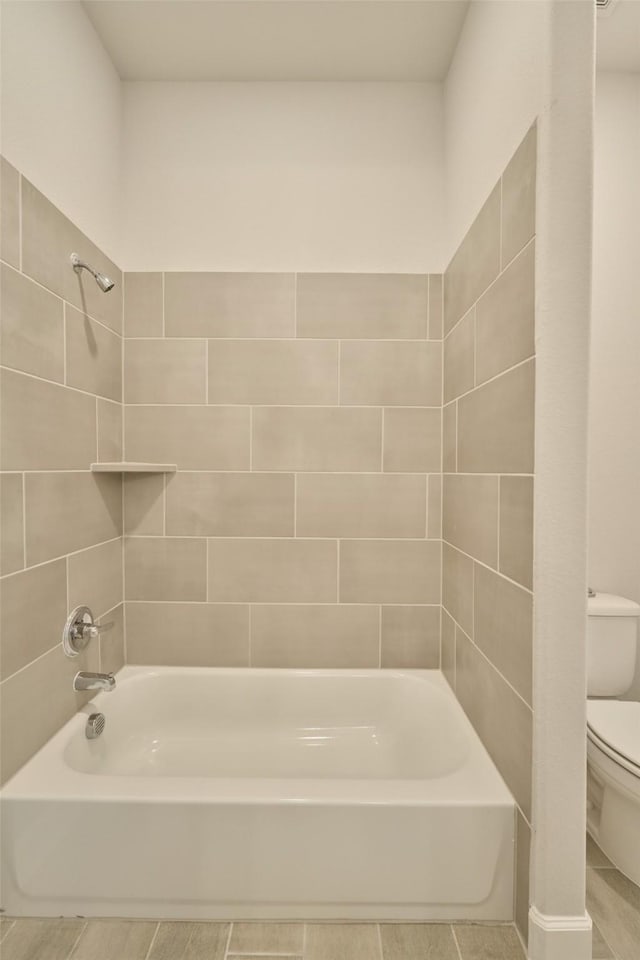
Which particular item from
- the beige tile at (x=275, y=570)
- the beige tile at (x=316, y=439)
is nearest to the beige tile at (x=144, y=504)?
the beige tile at (x=275, y=570)

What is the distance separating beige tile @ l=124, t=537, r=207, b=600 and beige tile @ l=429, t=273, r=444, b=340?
1.17 m

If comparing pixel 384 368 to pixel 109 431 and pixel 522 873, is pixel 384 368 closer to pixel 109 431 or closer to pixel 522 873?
pixel 109 431

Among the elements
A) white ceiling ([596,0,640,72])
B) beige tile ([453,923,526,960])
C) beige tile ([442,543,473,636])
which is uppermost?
white ceiling ([596,0,640,72])

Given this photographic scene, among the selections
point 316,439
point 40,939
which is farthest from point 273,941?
point 316,439

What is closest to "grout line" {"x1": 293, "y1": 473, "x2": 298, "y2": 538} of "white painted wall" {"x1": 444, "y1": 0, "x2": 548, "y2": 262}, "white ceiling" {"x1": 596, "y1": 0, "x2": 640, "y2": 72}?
"white painted wall" {"x1": 444, "y1": 0, "x2": 548, "y2": 262}

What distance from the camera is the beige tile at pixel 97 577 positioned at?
1533 millimetres

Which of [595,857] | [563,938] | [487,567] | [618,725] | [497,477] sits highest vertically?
[497,477]

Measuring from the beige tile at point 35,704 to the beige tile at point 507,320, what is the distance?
144cm

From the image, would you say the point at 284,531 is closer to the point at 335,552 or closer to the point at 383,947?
the point at 335,552

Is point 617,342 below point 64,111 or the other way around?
below

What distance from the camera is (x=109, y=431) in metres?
1.78

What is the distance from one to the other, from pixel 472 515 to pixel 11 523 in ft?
4.05

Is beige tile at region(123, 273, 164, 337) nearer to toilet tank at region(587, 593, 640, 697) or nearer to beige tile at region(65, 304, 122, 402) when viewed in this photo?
beige tile at region(65, 304, 122, 402)

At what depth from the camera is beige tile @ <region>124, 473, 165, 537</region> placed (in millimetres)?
1884
